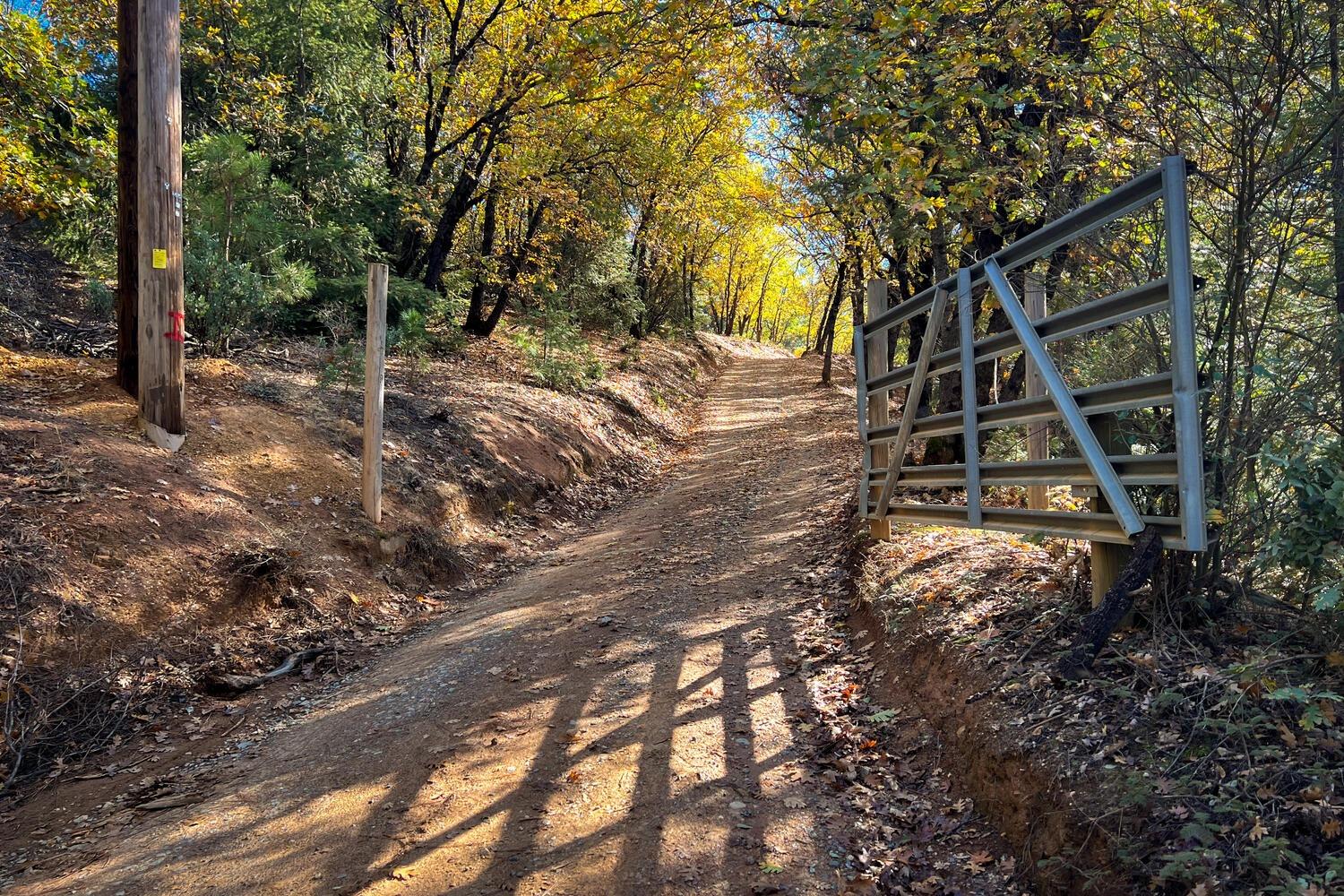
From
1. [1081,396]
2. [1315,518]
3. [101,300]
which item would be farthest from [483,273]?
[1315,518]

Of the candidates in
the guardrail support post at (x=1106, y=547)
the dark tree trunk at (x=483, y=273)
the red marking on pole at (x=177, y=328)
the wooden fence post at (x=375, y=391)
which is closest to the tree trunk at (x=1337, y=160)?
the guardrail support post at (x=1106, y=547)

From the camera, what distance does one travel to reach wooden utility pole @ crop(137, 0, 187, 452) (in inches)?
275

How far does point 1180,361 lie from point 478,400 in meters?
10.7

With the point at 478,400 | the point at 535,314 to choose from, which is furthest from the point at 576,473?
the point at 535,314

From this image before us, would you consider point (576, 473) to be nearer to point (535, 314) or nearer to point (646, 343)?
point (535, 314)

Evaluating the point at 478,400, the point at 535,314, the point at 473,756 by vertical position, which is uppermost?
the point at 535,314

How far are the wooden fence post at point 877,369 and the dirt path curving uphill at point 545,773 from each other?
142 centimetres

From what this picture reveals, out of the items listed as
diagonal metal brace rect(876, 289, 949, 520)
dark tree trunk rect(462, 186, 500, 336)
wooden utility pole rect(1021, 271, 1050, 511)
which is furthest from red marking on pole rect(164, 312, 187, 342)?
dark tree trunk rect(462, 186, 500, 336)

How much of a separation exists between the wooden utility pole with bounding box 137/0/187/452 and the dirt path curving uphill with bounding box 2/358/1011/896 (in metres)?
3.50

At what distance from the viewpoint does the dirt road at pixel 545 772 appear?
10.6 feet

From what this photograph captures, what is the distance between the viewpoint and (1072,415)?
3801mm

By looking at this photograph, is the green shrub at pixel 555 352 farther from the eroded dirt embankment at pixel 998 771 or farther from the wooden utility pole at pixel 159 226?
the eroded dirt embankment at pixel 998 771

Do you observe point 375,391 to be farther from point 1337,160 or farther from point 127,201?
point 1337,160

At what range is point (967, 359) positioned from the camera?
15.6 ft
